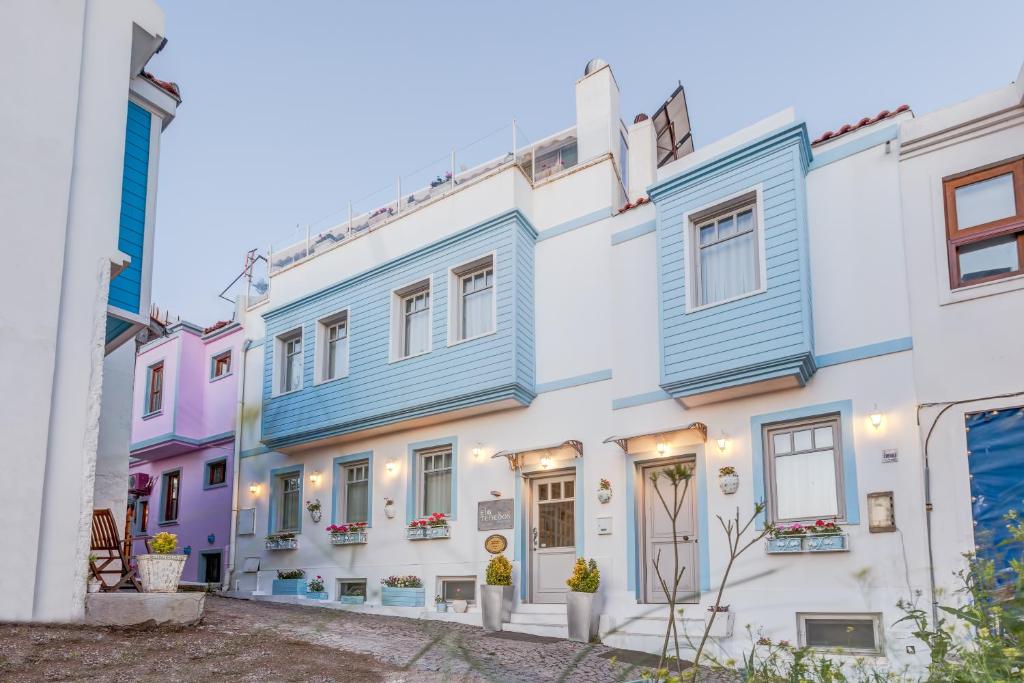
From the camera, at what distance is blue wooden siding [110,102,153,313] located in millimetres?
10148

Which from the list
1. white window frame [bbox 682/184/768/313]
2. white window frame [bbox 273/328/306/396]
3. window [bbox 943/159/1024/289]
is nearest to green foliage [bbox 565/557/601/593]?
white window frame [bbox 682/184/768/313]

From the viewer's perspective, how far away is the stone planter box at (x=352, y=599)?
44.4ft

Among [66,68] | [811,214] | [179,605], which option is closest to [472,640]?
Result: [179,605]

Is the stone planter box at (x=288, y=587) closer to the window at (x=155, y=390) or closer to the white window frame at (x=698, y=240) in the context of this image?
the window at (x=155, y=390)

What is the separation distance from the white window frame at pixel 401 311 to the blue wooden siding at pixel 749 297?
4164mm

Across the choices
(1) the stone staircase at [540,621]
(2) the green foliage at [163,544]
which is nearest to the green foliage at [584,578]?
(1) the stone staircase at [540,621]

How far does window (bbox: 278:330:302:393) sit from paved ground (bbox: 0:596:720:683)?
6.50m

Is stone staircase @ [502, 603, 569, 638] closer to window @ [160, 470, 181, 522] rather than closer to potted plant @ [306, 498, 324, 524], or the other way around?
potted plant @ [306, 498, 324, 524]

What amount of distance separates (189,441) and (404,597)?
7498mm

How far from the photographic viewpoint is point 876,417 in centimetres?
934

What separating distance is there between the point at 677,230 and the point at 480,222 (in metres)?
3.34

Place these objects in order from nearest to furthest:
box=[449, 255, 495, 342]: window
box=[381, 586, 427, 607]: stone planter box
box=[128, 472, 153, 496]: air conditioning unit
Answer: box=[381, 586, 427, 607]: stone planter box → box=[449, 255, 495, 342]: window → box=[128, 472, 153, 496]: air conditioning unit

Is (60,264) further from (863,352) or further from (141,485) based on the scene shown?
(141,485)

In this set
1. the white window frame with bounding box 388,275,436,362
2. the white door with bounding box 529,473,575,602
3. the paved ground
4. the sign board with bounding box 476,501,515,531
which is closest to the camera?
the paved ground
